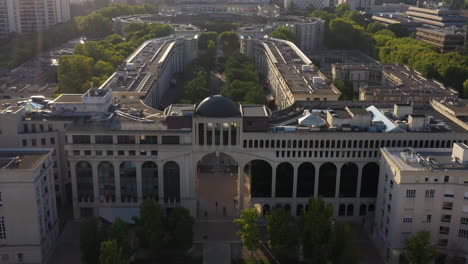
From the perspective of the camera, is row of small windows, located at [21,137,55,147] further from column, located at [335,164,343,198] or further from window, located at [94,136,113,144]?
column, located at [335,164,343,198]

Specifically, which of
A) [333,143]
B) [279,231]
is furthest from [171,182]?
[333,143]

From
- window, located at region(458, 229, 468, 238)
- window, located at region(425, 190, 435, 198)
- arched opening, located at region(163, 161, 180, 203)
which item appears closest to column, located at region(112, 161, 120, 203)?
arched opening, located at region(163, 161, 180, 203)

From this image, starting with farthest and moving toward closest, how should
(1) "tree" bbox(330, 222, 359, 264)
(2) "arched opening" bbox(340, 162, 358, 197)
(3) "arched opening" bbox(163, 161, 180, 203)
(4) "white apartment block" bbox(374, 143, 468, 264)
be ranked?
(2) "arched opening" bbox(340, 162, 358, 197)
(3) "arched opening" bbox(163, 161, 180, 203)
(4) "white apartment block" bbox(374, 143, 468, 264)
(1) "tree" bbox(330, 222, 359, 264)

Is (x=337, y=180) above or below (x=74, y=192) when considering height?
above

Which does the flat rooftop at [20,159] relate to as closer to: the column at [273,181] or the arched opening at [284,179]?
the column at [273,181]

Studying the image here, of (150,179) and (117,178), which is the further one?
(150,179)

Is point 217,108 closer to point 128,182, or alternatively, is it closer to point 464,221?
point 128,182
